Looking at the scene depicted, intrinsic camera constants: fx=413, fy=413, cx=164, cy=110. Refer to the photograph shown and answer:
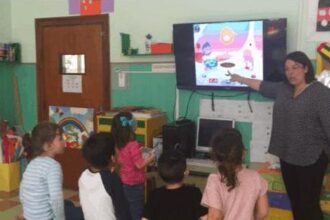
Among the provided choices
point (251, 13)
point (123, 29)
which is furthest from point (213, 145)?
point (123, 29)

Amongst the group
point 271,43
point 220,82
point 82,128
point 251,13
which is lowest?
point 82,128

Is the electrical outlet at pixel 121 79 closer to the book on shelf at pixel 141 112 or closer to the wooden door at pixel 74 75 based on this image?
the wooden door at pixel 74 75

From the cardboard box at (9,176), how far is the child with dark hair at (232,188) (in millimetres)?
3292

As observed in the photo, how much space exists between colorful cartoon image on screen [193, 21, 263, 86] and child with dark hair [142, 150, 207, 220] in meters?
1.76

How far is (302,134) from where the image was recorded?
2.61 metres

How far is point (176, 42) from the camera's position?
370cm

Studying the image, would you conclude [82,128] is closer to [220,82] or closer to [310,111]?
[220,82]

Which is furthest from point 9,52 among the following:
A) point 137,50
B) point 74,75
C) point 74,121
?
point 137,50

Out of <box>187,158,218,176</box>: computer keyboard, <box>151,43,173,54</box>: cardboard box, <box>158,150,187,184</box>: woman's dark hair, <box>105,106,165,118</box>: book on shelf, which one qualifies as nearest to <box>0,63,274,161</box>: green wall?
<box>105,106,165,118</box>: book on shelf

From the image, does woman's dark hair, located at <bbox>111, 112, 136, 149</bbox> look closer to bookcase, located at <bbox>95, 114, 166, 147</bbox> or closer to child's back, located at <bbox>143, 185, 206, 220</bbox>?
bookcase, located at <bbox>95, 114, 166, 147</bbox>

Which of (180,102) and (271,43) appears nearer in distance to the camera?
(271,43)

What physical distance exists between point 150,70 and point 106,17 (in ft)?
2.44

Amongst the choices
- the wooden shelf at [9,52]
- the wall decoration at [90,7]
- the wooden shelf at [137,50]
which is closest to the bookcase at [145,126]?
the wooden shelf at [137,50]

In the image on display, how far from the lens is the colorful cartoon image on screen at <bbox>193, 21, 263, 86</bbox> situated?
3346 mm
